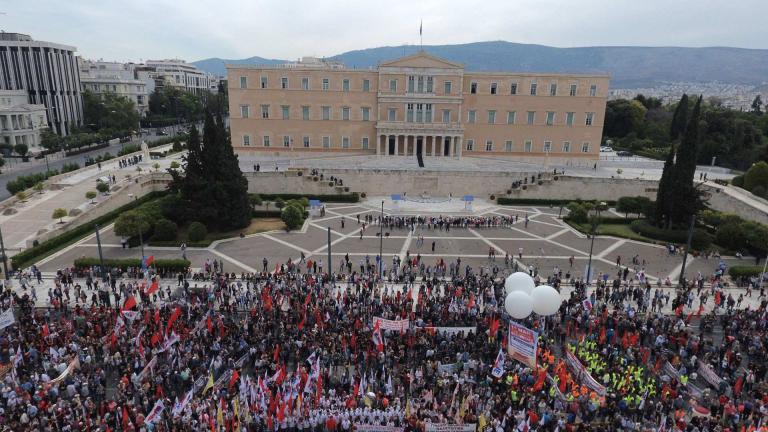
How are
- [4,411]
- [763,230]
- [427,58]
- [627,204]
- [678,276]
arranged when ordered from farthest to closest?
[427,58] → [627,204] → [763,230] → [678,276] → [4,411]

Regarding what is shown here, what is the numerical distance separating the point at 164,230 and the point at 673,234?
119ft

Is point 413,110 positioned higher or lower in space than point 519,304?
higher

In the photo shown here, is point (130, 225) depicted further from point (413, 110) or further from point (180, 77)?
point (180, 77)

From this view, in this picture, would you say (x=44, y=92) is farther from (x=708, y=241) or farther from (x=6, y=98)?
(x=708, y=241)

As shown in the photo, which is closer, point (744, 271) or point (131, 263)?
point (131, 263)

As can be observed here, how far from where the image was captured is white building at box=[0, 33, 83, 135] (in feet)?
248

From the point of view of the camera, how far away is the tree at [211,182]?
118 feet

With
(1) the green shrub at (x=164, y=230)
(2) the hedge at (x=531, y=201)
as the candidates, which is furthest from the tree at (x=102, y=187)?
(2) the hedge at (x=531, y=201)

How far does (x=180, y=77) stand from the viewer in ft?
427

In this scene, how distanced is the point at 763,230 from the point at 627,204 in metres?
11.0

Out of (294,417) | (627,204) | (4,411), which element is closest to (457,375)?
(294,417)

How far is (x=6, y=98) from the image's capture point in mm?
70125

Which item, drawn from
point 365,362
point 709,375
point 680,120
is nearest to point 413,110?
point 365,362

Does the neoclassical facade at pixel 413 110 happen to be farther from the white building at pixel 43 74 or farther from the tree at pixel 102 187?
the white building at pixel 43 74
